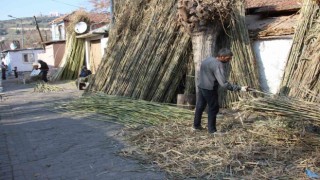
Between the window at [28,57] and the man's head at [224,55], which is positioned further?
the window at [28,57]

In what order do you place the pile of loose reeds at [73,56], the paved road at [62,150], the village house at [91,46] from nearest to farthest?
the paved road at [62,150]
the village house at [91,46]
the pile of loose reeds at [73,56]

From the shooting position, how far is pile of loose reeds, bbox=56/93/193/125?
7.98 metres

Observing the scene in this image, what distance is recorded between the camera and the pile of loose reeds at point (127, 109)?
7.98 metres

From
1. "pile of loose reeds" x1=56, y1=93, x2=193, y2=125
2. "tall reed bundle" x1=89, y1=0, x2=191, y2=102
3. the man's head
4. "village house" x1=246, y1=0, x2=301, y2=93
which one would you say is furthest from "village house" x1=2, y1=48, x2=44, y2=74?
the man's head

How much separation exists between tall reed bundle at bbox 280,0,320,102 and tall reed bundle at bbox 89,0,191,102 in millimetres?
2786

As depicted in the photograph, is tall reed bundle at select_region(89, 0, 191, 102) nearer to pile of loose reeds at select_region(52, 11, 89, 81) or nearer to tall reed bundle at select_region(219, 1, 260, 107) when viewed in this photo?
tall reed bundle at select_region(219, 1, 260, 107)

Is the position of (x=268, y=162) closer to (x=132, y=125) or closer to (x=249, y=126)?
(x=249, y=126)

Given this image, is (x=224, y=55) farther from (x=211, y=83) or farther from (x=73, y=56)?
(x=73, y=56)

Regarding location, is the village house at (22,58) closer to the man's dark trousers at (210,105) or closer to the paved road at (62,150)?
the paved road at (62,150)

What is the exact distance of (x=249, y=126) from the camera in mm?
6547

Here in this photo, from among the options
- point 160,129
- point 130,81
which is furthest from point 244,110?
point 130,81

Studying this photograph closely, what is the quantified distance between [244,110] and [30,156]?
3.48 metres

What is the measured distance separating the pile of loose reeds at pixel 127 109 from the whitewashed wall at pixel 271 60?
2325 mm

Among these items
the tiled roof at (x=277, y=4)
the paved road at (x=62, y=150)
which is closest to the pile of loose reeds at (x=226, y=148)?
the paved road at (x=62, y=150)
